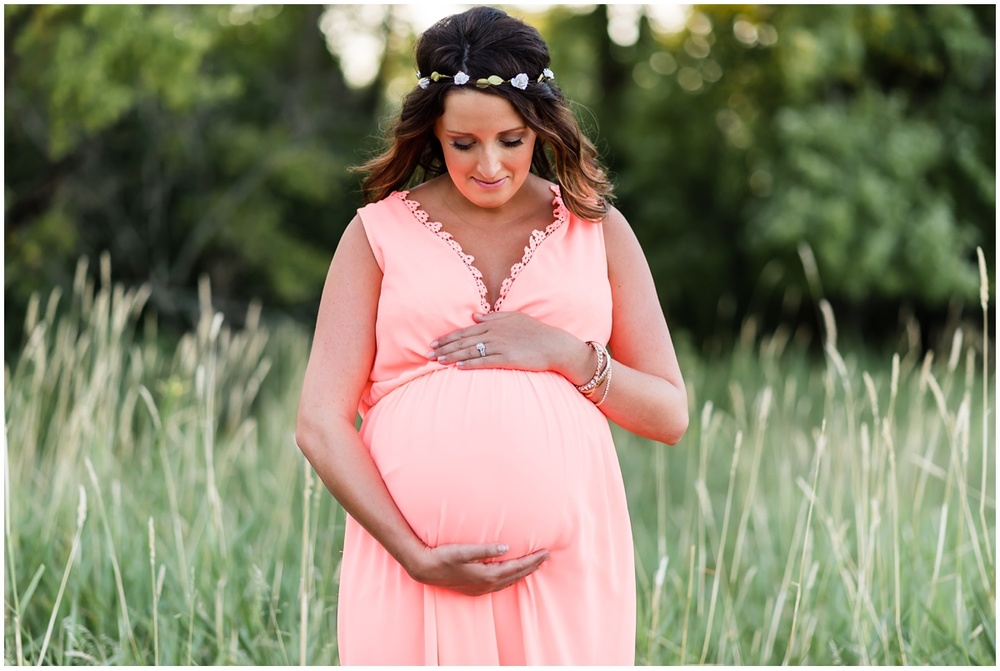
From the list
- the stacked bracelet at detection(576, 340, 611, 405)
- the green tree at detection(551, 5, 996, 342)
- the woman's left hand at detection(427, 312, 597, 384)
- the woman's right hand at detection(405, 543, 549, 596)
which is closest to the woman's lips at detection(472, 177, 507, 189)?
the woman's left hand at detection(427, 312, 597, 384)

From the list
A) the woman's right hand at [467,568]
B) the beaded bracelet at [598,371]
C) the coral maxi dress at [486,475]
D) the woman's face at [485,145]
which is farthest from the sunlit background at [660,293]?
the woman's face at [485,145]

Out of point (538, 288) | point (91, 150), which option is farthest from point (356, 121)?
point (538, 288)

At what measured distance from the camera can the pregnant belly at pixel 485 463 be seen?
6.73ft

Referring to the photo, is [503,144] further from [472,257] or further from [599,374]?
[599,374]

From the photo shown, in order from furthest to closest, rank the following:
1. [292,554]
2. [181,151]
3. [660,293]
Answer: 1. [660,293]
2. [181,151]
3. [292,554]

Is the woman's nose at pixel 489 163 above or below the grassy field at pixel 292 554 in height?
above

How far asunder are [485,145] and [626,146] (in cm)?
901

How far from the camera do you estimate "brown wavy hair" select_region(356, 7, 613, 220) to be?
6.92 ft

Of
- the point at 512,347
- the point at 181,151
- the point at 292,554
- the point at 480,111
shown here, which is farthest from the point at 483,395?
the point at 181,151

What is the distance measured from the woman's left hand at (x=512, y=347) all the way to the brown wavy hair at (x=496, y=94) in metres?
0.29

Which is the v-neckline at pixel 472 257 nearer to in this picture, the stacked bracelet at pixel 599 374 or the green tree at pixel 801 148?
the stacked bracelet at pixel 599 374

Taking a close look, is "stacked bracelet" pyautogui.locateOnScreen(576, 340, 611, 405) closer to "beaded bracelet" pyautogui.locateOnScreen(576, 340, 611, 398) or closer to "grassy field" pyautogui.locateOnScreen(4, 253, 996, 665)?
"beaded bracelet" pyautogui.locateOnScreen(576, 340, 611, 398)

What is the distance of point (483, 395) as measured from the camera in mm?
2080

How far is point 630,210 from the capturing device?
11438mm
